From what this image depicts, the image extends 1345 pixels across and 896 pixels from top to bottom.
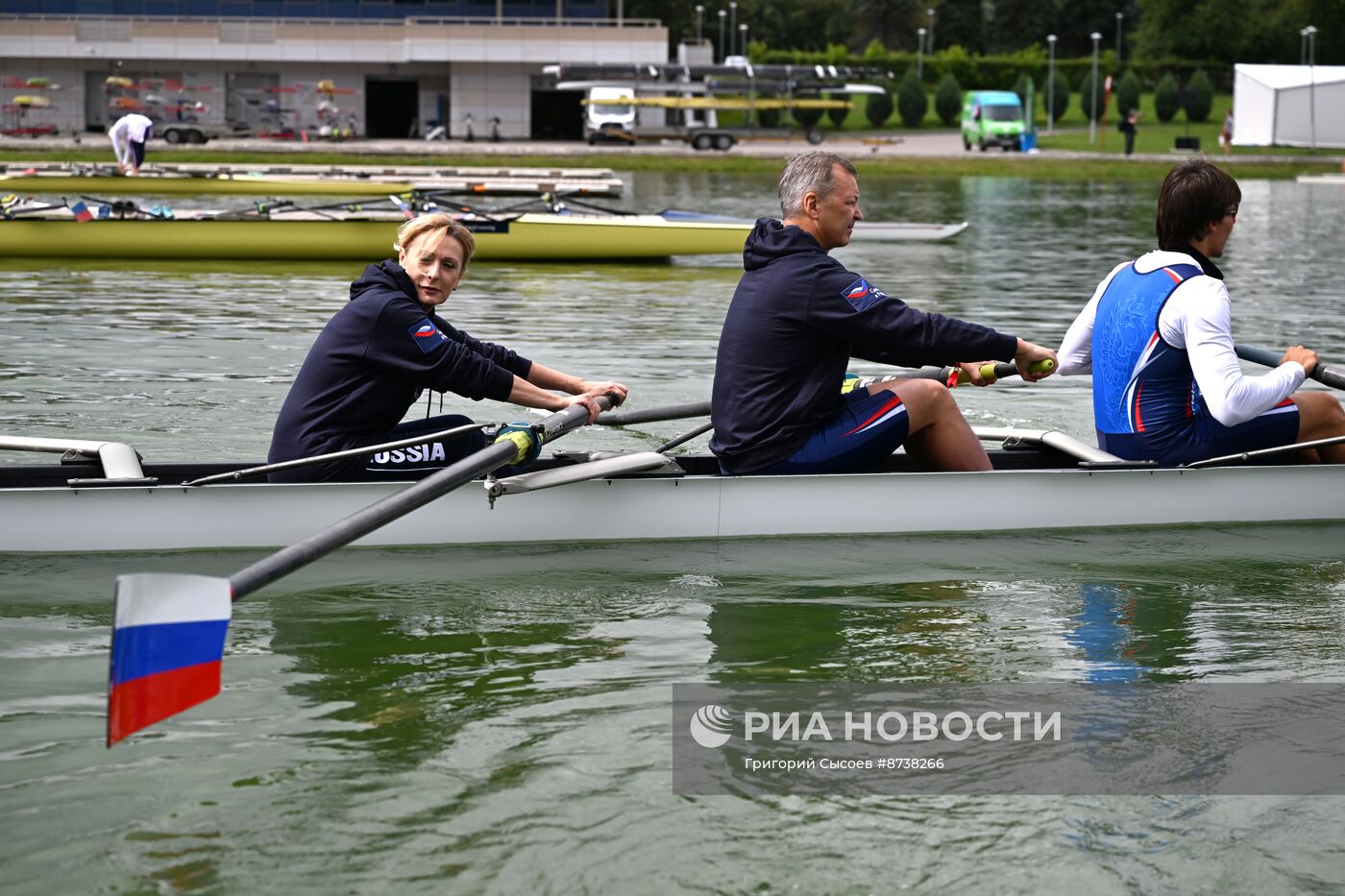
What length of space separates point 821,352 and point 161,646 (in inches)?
126

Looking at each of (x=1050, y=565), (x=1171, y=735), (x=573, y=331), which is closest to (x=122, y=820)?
(x=1171, y=735)

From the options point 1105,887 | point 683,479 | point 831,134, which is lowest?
point 1105,887

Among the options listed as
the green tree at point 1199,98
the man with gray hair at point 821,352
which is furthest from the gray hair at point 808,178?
the green tree at point 1199,98

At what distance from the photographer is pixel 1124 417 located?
7.45 m

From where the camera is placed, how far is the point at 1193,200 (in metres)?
6.75

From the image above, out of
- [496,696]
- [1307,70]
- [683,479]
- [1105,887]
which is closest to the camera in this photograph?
[1105,887]

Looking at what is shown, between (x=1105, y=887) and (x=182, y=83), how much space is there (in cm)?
6355

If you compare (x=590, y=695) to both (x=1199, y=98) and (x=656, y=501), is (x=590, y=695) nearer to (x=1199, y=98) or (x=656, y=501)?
(x=656, y=501)

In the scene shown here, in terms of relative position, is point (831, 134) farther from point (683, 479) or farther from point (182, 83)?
point (683, 479)

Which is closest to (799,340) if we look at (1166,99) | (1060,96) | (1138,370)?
(1138,370)

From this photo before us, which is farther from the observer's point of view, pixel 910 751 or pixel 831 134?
pixel 831 134

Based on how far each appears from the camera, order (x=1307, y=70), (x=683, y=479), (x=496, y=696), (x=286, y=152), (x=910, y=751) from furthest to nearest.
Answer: (x=1307, y=70) < (x=286, y=152) < (x=683, y=479) < (x=496, y=696) < (x=910, y=751)

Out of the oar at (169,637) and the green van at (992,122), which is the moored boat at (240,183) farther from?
the green van at (992,122)

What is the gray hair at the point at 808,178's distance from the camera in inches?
252
